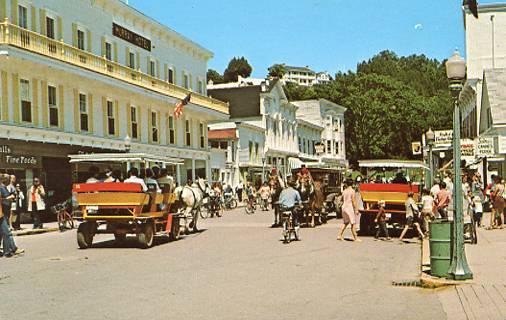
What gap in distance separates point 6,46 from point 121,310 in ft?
65.8

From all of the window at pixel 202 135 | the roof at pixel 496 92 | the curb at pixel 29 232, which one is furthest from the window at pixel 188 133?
the curb at pixel 29 232

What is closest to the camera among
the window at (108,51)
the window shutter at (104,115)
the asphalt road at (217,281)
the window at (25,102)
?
the asphalt road at (217,281)

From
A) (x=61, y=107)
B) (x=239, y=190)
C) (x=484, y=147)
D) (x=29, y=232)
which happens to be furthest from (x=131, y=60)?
(x=484, y=147)

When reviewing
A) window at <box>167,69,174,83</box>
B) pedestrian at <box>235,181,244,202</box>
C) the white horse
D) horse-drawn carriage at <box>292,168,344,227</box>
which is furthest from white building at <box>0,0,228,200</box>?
horse-drawn carriage at <box>292,168,344,227</box>

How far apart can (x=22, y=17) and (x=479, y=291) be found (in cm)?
2502

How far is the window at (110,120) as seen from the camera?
3834 centimetres

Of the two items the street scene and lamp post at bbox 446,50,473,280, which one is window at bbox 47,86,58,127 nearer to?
the street scene

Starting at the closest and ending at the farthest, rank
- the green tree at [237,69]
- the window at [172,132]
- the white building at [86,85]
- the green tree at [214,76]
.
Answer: the white building at [86,85] < the window at [172,132] < the green tree at [214,76] < the green tree at [237,69]

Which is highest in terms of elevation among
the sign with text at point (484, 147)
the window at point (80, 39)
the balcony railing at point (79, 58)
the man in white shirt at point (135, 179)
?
the window at point (80, 39)

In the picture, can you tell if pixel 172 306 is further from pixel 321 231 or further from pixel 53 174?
pixel 53 174

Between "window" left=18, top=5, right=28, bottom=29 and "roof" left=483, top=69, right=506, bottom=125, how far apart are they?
69.9ft

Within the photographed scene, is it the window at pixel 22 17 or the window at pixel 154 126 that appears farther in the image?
the window at pixel 154 126

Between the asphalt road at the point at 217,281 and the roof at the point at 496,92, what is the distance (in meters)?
16.6

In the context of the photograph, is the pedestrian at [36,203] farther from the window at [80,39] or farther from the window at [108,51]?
the window at [108,51]
